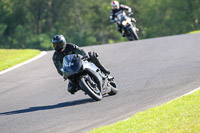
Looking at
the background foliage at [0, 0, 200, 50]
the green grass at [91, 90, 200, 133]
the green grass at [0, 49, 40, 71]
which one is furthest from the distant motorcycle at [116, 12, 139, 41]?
the background foliage at [0, 0, 200, 50]

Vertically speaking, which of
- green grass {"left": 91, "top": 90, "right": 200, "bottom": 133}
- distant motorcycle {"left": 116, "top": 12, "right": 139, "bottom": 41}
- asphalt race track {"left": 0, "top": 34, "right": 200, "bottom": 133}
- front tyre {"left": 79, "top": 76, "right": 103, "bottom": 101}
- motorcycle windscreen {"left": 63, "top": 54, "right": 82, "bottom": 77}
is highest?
motorcycle windscreen {"left": 63, "top": 54, "right": 82, "bottom": 77}

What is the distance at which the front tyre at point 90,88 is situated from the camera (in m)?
11.2

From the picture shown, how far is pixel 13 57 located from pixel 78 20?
6416 centimetres

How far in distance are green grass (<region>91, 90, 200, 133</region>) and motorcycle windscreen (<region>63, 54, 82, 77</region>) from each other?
2.25 m

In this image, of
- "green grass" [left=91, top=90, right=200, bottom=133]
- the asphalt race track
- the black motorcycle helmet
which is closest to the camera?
"green grass" [left=91, top=90, right=200, bottom=133]

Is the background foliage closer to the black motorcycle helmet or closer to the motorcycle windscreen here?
the black motorcycle helmet

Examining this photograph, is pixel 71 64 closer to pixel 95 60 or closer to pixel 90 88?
pixel 90 88

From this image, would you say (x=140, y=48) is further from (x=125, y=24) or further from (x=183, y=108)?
(x=183, y=108)

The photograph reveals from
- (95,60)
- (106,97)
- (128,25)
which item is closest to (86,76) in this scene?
(95,60)

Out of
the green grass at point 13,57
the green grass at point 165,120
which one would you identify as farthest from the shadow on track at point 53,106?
the green grass at point 13,57

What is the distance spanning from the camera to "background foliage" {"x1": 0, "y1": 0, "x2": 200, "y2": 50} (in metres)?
70.1

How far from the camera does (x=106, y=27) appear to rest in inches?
3280

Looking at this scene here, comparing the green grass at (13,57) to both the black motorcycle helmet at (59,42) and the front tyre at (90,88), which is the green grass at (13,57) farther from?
the front tyre at (90,88)

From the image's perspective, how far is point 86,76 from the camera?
1142 cm
